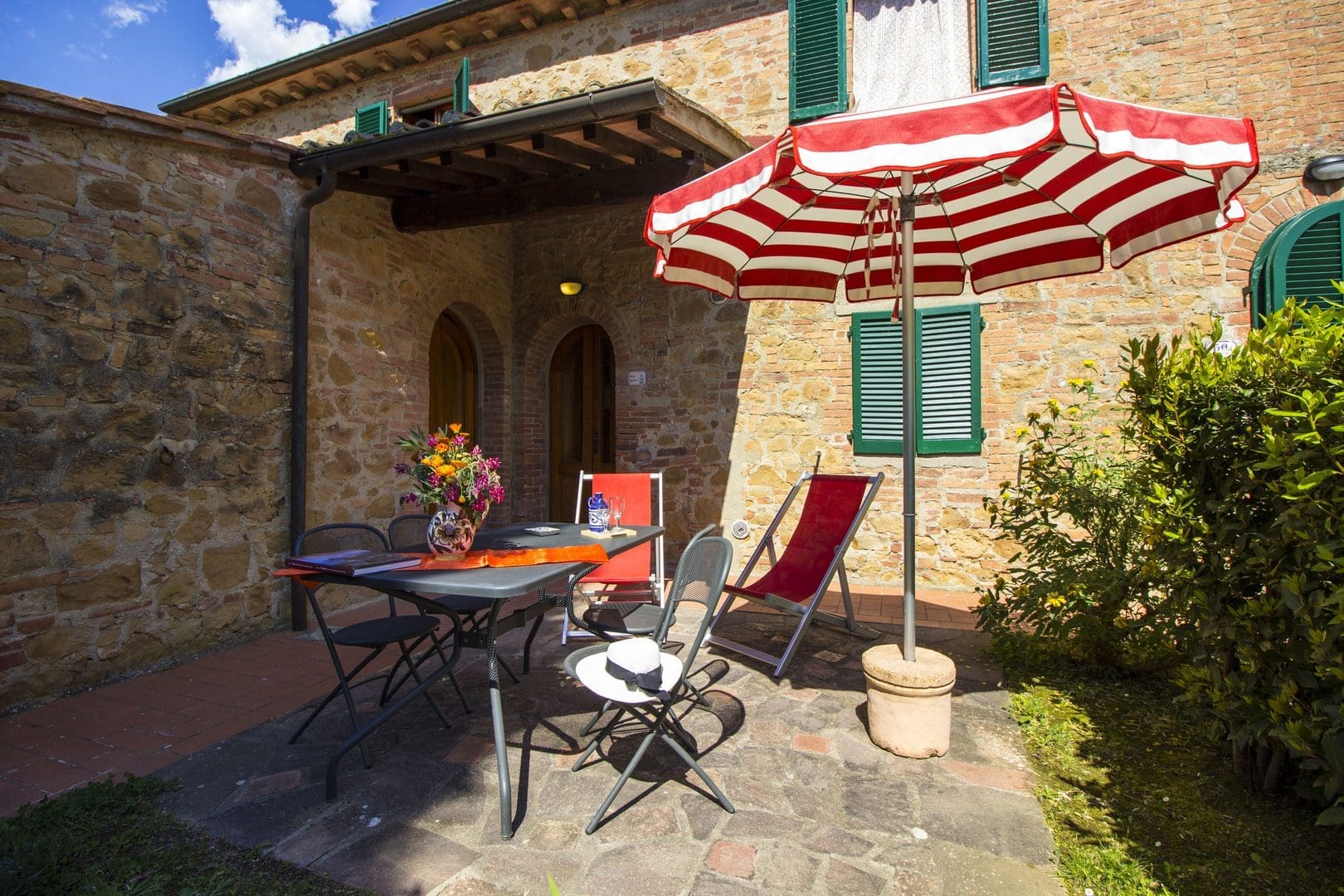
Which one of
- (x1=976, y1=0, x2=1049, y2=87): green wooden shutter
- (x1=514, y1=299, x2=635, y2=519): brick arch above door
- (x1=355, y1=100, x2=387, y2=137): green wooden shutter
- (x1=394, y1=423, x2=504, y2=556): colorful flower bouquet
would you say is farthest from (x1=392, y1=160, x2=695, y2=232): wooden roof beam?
(x1=394, y1=423, x2=504, y2=556): colorful flower bouquet

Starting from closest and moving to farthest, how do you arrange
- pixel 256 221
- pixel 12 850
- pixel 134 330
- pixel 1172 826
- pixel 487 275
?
pixel 12 850 < pixel 1172 826 < pixel 134 330 < pixel 256 221 < pixel 487 275

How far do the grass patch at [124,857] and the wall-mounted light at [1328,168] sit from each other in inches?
267

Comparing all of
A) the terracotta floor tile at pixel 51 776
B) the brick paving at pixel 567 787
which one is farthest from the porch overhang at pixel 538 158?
the terracotta floor tile at pixel 51 776

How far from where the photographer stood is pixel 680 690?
2406mm

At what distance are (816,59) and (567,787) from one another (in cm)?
584

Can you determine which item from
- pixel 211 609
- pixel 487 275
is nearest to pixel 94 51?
pixel 487 275

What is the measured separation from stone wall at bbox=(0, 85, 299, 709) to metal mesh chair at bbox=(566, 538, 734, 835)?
109 inches

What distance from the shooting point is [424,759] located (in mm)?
2592

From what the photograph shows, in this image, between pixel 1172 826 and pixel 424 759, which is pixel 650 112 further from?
pixel 1172 826

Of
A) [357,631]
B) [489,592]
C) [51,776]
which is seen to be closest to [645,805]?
[489,592]

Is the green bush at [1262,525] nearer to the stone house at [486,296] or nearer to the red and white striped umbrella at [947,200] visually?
the red and white striped umbrella at [947,200]

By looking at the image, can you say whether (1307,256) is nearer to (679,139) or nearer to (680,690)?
(679,139)

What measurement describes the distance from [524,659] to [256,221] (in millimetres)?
3248

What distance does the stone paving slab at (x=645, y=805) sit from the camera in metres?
1.92
